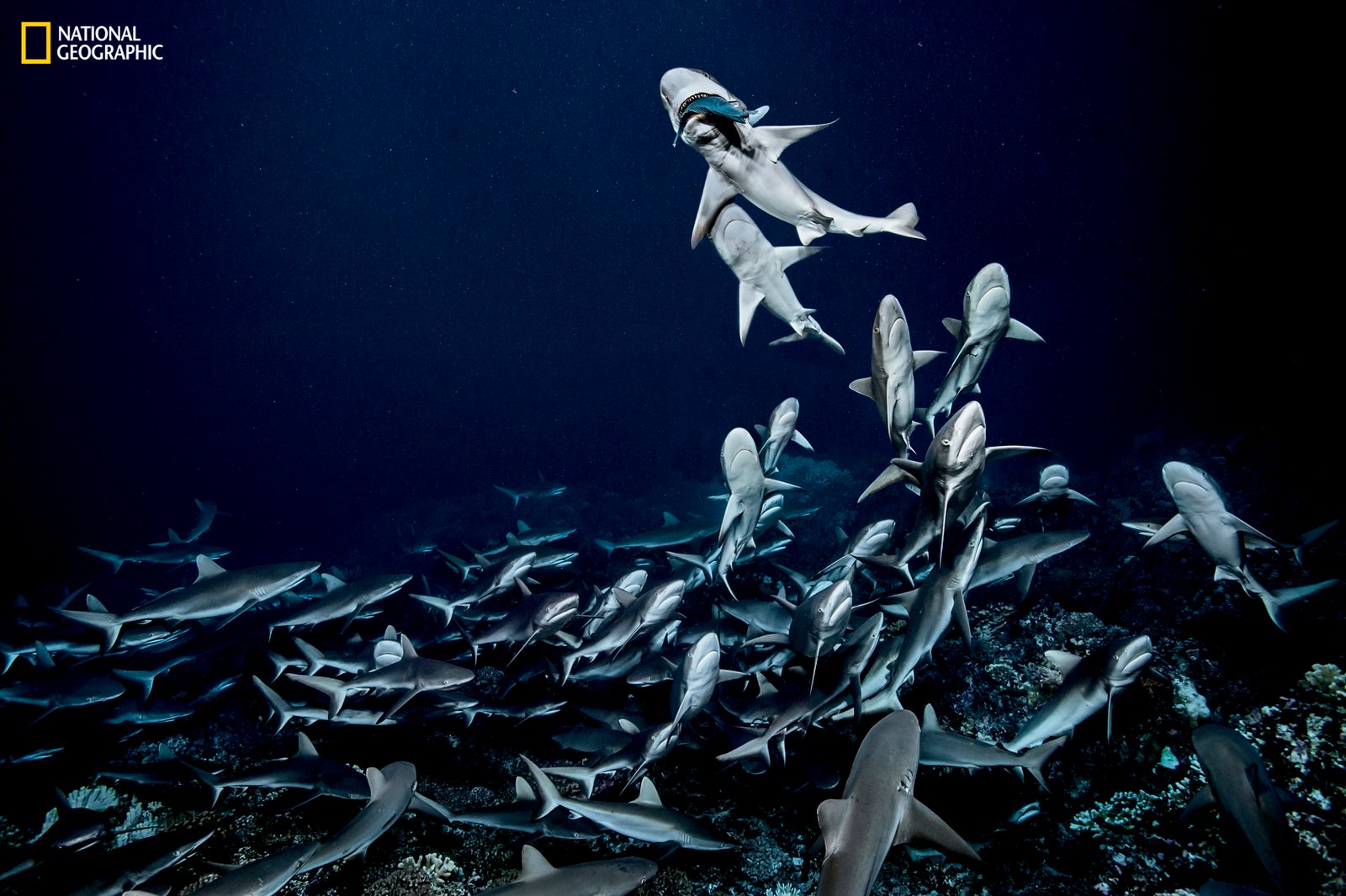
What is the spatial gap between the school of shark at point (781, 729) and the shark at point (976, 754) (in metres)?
0.02

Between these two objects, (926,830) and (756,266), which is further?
(756,266)

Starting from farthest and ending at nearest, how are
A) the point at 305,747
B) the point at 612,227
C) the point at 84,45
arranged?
1. the point at 612,227
2. the point at 84,45
3. the point at 305,747

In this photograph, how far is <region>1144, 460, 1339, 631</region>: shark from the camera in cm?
312

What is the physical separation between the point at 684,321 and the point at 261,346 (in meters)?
93.6

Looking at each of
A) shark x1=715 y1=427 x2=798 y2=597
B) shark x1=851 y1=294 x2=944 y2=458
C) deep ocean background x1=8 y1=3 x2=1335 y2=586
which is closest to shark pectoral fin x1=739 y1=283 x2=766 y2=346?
shark x1=715 y1=427 x2=798 y2=597

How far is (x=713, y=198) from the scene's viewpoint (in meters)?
3.20

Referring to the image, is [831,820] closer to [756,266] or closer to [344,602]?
[756,266]

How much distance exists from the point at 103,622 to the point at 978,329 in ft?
26.9

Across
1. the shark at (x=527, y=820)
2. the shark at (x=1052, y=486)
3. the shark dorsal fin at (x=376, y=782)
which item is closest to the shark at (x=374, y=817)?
the shark dorsal fin at (x=376, y=782)

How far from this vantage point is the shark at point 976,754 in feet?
8.87

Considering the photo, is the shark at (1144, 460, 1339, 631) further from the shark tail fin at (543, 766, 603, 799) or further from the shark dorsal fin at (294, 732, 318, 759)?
the shark dorsal fin at (294, 732, 318, 759)

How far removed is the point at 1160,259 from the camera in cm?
3300

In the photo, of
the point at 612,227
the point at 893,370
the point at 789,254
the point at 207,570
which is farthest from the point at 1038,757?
the point at 612,227

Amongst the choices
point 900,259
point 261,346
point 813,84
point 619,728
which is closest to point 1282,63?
point 900,259
